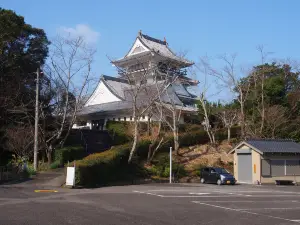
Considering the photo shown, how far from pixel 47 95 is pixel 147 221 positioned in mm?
28743

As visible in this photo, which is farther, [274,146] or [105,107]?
[105,107]

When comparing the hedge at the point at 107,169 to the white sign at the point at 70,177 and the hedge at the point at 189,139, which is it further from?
the hedge at the point at 189,139

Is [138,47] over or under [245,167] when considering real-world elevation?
over

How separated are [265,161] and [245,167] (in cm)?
191

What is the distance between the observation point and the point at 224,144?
42688 millimetres

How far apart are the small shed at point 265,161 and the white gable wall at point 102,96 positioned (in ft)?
75.7

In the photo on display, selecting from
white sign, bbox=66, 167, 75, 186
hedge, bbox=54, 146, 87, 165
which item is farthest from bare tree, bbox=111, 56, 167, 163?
white sign, bbox=66, 167, 75, 186

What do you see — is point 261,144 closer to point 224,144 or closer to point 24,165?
point 224,144

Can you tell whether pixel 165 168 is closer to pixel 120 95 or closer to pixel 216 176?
pixel 216 176

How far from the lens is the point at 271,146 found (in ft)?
109

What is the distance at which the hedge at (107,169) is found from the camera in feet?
82.9

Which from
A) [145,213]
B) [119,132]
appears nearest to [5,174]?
[119,132]

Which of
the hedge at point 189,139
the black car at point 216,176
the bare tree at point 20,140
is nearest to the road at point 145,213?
the black car at point 216,176

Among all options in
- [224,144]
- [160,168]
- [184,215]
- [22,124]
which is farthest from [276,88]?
[184,215]
